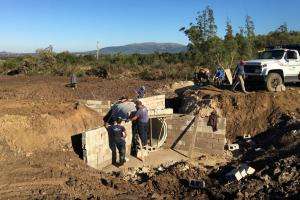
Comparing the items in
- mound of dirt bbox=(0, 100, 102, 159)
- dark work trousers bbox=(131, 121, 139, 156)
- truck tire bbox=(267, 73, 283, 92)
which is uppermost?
truck tire bbox=(267, 73, 283, 92)

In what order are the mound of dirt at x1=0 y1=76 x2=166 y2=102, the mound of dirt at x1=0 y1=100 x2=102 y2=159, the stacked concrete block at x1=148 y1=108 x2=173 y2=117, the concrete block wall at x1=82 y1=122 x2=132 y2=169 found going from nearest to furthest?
1. the mound of dirt at x1=0 y1=100 x2=102 y2=159
2. the concrete block wall at x1=82 y1=122 x2=132 y2=169
3. the stacked concrete block at x1=148 y1=108 x2=173 y2=117
4. the mound of dirt at x1=0 y1=76 x2=166 y2=102

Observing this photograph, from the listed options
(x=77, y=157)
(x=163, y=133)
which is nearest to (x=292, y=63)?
(x=163, y=133)

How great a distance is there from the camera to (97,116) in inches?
615

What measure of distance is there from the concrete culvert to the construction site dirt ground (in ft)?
5.71

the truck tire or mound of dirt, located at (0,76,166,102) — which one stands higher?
the truck tire

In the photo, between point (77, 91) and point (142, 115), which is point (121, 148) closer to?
point (142, 115)

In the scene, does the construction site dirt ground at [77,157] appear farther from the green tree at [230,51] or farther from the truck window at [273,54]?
the green tree at [230,51]

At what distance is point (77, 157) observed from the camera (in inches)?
495

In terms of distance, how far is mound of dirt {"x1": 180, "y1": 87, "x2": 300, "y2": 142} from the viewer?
1697cm

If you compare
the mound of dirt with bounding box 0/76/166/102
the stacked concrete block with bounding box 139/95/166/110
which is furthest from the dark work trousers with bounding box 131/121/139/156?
the mound of dirt with bounding box 0/76/166/102

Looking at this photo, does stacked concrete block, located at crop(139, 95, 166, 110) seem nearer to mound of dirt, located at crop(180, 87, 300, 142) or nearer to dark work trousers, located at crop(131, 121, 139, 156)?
mound of dirt, located at crop(180, 87, 300, 142)

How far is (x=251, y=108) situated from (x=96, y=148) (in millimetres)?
7069

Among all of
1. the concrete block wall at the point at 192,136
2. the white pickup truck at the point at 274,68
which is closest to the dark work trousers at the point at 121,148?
the concrete block wall at the point at 192,136

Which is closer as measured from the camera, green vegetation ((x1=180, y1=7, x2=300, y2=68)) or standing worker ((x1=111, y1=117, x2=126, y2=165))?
standing worker ((x1=111, y1=117, x2=126, y2=165))
